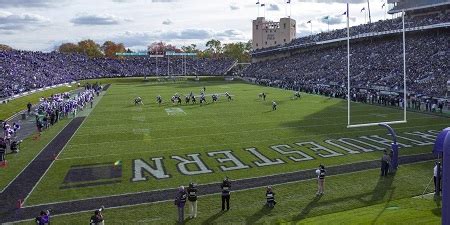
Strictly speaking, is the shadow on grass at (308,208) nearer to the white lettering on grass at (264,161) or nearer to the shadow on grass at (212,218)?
the shadow on grass at (212,218)

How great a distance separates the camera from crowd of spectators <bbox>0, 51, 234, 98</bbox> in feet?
165

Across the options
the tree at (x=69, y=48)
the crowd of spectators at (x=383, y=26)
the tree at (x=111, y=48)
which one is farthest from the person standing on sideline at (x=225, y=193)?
the tree at (x=111, y=48)

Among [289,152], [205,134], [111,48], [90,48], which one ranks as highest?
[111,48]

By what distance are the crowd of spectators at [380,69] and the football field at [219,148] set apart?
8.38m

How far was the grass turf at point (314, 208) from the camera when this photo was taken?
37.7 ft

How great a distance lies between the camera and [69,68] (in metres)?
72.9

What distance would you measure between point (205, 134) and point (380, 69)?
30.2 meters

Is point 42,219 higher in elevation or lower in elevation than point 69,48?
lower

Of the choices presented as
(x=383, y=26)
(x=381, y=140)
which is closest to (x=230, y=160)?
(x=381, y=140)

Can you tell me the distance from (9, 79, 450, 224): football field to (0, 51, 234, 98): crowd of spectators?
20.7 m

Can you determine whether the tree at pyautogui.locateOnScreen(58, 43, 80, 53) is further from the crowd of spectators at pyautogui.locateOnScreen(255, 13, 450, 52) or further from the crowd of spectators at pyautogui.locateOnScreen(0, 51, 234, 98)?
the crowd of spectators at pyautogui.locateOnScreen(255, 13, 450, 52)

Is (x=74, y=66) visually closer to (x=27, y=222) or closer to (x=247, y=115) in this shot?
(x=247, y=115)

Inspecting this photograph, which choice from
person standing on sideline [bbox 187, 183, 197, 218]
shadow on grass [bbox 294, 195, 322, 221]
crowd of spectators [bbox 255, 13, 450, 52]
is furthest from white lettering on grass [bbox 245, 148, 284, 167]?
crowd of spectators [bbox 255, 13, 450, 52]

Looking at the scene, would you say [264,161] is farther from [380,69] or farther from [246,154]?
[380,69]
